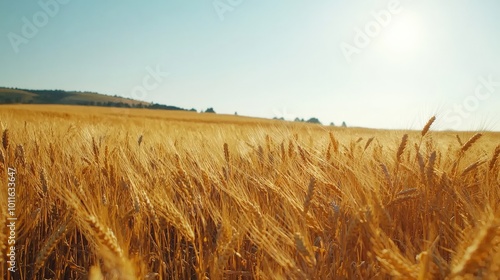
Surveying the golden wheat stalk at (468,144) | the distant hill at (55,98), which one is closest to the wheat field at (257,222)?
the golden wheat stalk at (468,144)

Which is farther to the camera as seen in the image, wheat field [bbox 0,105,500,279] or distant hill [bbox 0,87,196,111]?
distant hill [bbox 0,87,196,111]

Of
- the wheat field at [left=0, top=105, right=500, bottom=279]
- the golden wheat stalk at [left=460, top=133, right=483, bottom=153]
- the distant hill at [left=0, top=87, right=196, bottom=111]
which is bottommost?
the wheat field at [left=0, top=105, right=500, bottom=279]

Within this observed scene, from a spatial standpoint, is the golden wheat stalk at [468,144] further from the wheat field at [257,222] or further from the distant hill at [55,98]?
the distant hill at [55,98]

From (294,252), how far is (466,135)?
176 cm

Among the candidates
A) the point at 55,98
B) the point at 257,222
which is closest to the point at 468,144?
the point at 257,222

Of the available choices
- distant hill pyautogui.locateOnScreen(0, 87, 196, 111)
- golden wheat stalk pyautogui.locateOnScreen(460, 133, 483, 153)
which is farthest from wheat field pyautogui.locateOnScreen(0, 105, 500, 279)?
distant hill pyautogui.locateOnScreen(0, 87, 196, 111)

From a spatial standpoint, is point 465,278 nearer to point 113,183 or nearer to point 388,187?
point 388,187

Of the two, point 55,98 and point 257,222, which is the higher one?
point 55,98

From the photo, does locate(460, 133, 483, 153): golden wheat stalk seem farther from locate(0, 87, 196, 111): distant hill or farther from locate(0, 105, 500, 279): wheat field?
locate(0, 87, 196, 111): distant hill

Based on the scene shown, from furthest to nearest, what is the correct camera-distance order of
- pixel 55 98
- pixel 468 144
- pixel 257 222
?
pixel 55 98, pixel 468 144, pixel 257 222

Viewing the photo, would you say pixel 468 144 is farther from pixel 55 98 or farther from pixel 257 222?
pixel 55 98

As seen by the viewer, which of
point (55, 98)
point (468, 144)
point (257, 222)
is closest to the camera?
point (257, 222)

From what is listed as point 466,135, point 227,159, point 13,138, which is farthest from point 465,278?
point 13,138

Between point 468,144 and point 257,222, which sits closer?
point 257,222
